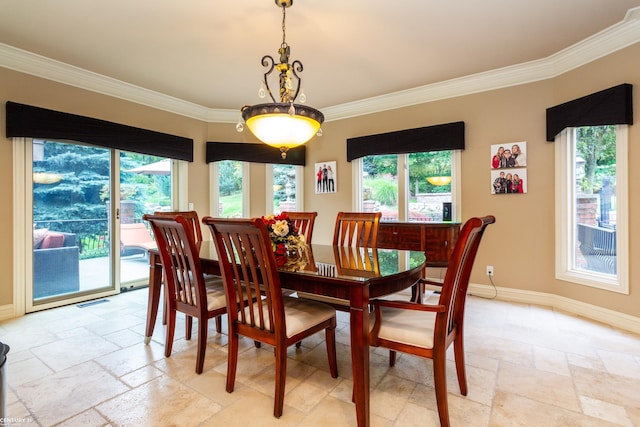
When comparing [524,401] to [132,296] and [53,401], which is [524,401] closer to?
[53,401]

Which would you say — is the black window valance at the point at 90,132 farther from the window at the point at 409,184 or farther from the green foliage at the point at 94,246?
the window at the point at 409,184

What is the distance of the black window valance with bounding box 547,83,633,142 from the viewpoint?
265 centimetres

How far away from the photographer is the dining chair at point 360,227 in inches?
109

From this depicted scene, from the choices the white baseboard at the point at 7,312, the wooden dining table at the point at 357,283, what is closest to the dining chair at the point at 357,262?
the wooden dining table at the point at 357,283

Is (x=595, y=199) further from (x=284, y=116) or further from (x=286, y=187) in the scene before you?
(x=286, y=187)

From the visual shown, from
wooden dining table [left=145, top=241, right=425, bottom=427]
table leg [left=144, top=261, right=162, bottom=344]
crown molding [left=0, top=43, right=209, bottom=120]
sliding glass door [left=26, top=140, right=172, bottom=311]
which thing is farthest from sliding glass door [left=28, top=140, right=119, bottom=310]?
wooden dining table [left=145, top=241, right=425, bottom=427]

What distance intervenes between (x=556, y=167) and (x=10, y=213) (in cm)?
541

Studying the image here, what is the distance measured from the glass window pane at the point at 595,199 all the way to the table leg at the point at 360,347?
111 inches

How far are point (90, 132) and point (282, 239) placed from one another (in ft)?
9.41

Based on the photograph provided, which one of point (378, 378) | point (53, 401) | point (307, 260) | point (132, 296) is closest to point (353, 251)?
point (307, 260)

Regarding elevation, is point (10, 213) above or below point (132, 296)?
above

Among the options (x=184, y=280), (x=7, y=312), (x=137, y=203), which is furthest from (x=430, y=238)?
(x=7, y=312)

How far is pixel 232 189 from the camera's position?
4.88 metres

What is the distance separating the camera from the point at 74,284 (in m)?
3.59
